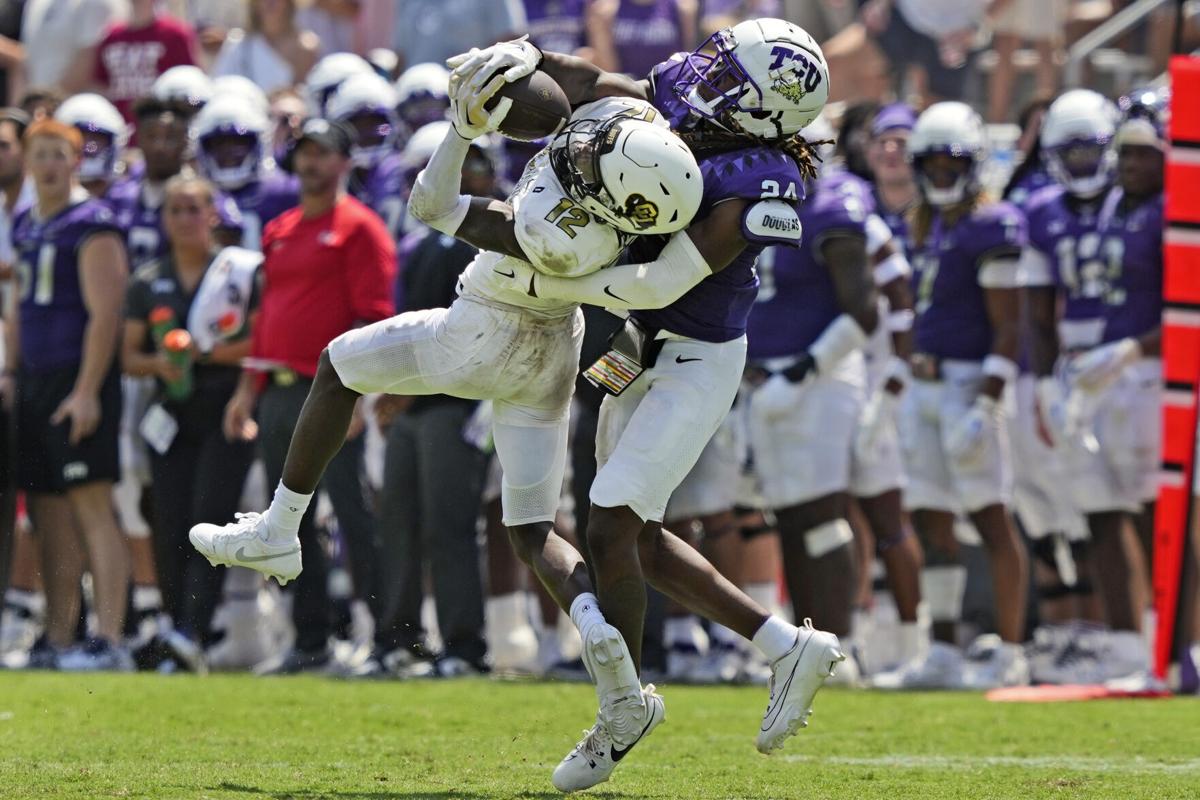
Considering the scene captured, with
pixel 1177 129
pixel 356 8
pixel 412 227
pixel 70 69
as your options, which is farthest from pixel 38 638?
pixel 1177 129

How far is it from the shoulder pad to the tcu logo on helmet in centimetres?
34

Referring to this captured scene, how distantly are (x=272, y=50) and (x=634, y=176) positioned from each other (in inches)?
305

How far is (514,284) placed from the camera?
5840 mm

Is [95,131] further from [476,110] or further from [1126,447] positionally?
[476,110]

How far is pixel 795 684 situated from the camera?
6.02m

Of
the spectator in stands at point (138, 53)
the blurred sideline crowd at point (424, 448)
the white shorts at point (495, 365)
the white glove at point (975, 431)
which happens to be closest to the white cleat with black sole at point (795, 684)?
the white shorts at point (495, 365)

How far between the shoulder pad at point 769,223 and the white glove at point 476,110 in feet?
2.34

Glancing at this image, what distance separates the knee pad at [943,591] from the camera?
9.78 m

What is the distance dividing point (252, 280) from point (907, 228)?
10.6 ft

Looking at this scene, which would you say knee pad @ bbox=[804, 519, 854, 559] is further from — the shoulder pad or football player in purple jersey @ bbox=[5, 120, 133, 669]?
the shoulder pad

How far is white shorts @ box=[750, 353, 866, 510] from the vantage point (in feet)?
30.8

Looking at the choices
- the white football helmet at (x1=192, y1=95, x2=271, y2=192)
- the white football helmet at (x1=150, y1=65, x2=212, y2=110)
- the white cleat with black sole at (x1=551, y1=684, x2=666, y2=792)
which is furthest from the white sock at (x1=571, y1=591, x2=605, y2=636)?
the white football helmet at (x1=150, y1=65, x2=212, y2=110)

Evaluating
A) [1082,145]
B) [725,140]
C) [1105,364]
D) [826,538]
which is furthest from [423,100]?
[725,140]

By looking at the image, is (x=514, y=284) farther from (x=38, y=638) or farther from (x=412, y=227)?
(x=38, y=638)
